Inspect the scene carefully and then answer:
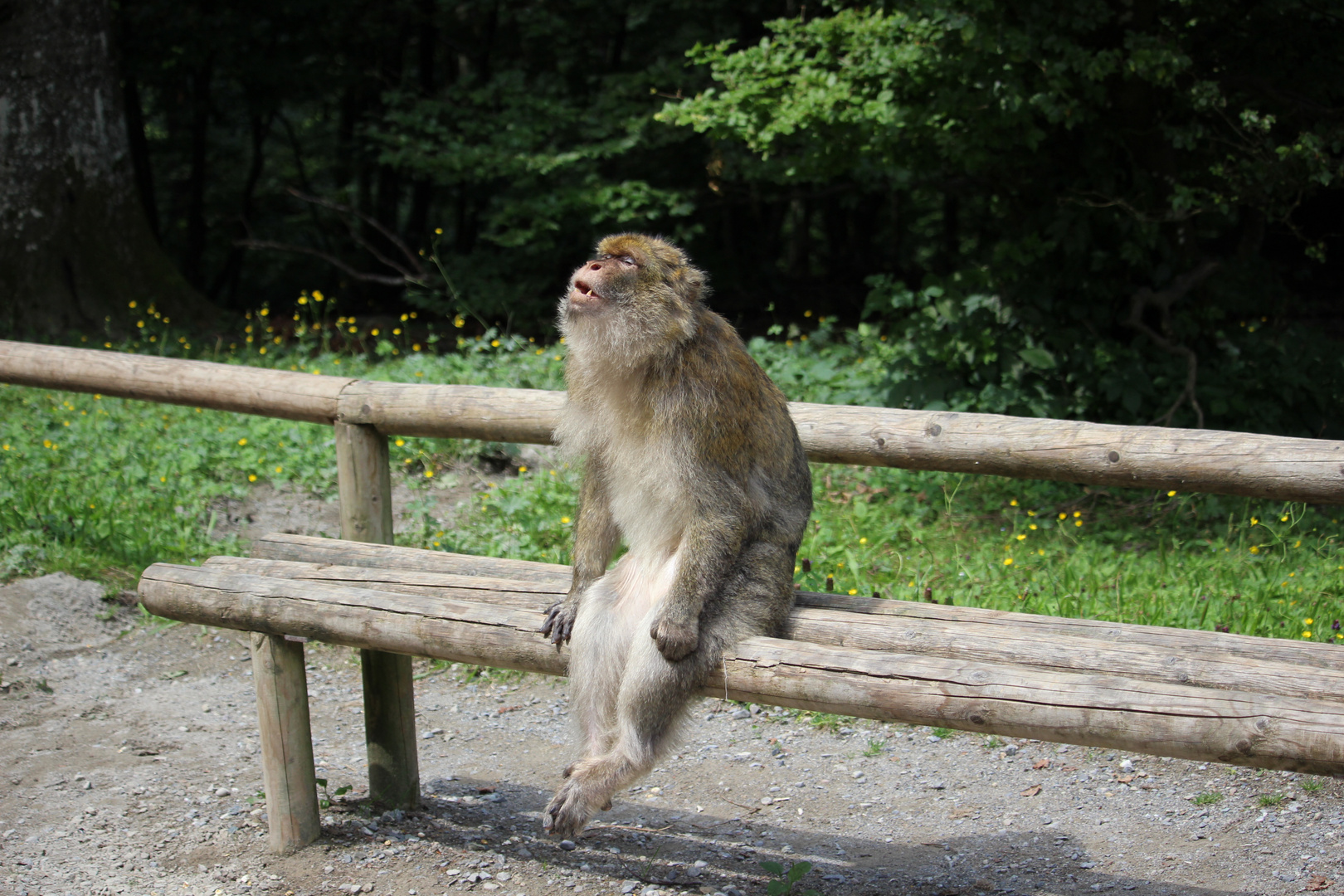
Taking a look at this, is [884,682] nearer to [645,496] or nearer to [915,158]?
[645,496]

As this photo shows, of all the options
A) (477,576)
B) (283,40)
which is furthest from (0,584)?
(283,40)

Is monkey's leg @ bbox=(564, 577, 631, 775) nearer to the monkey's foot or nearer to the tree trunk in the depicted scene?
the monkey's foot

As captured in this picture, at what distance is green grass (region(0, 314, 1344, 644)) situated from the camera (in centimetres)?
445

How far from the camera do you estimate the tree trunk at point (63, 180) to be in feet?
29.7

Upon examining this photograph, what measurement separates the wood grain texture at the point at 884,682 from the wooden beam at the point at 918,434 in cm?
87

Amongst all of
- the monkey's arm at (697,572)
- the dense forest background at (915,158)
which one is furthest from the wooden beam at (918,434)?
the dense forest background at (915,158)

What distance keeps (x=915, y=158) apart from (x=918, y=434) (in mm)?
3291

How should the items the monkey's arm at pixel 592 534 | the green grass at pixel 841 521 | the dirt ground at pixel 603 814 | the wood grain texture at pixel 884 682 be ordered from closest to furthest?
the wood grain texture at pixel 884 682, the monkey's arm at pixel 592 534, the dirt ground at pixel 603 814, the green grass at pixel 841 521

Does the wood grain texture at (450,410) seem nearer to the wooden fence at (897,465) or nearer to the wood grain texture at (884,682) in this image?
the wooden fence at (897,465)

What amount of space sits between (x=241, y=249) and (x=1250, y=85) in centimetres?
1189

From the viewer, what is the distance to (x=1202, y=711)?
213 cm

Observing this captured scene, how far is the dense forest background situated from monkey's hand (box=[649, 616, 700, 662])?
343 cm

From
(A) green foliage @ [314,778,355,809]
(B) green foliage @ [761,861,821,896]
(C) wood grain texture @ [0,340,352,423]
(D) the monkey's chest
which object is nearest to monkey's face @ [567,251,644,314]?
(D) the monkey's chest

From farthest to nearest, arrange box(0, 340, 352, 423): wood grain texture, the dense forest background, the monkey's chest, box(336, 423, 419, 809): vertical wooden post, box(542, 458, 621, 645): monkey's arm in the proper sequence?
the dense forest background → box(0, 340, 352, 423): wood grain texture → box(336, 423, 419, 809): vertical wooden post → box(542, 458, 621, 645): monkey's arm → the monkey's chest
